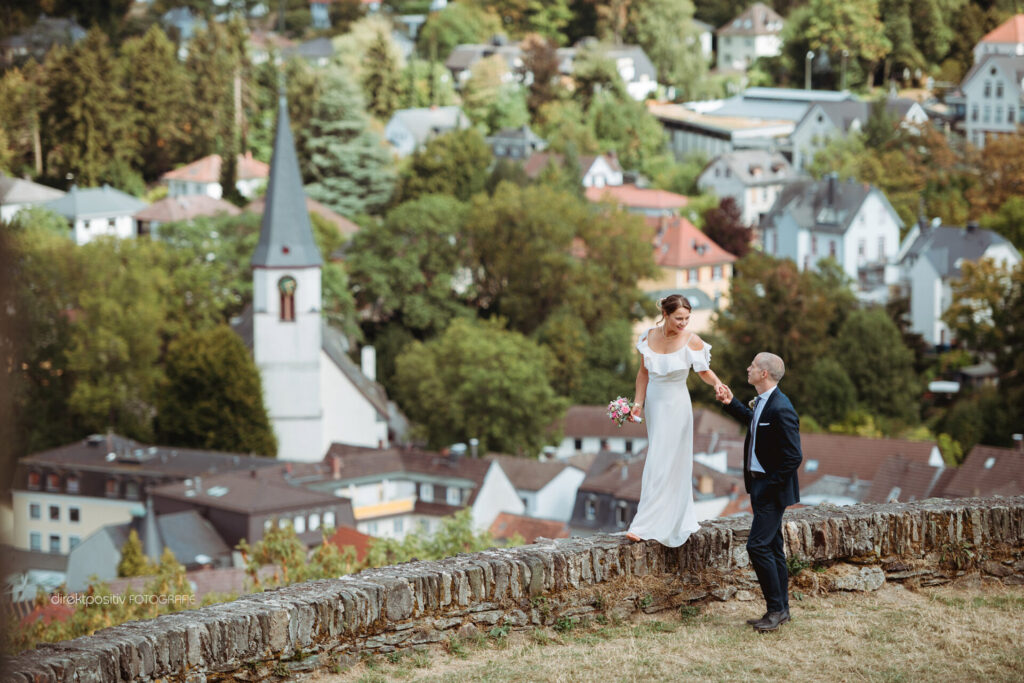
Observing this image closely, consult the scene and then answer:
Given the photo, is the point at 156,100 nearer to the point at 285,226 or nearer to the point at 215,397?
the point at 285,226

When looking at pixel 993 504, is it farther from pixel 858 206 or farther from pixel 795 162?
pixel 795 162

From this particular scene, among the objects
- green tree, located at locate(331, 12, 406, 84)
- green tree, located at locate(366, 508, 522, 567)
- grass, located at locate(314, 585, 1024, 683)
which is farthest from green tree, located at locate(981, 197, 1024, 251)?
grass, located at locate(314, 585, 1024, 683)

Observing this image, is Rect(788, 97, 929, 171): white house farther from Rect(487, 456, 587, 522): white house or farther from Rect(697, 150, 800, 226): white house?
Rect(487, 456, 587, 522): white house

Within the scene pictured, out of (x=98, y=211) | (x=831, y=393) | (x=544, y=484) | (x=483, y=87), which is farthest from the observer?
(x=483, y=87)

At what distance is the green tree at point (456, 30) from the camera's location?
106125mm

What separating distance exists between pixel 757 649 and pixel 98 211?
6471 cm

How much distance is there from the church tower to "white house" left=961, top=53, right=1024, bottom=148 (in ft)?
143

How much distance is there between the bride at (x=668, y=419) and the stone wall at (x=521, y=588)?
12 cm

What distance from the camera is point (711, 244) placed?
62.3 metres

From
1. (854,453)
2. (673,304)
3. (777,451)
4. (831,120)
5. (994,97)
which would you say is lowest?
(854,453)

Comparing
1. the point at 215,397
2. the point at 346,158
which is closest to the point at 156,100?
the point at 346,158

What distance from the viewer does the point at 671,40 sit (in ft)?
319

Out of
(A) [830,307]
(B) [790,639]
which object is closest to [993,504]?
(B) [790,639]

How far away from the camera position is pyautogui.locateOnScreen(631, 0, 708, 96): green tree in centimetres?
9606
